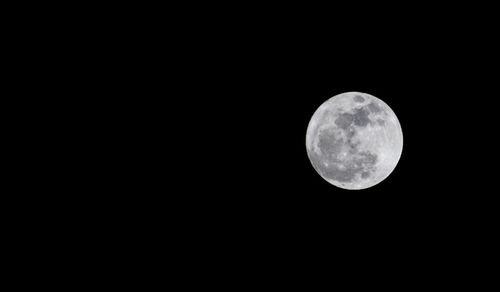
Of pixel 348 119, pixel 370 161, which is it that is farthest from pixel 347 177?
pixel 348 119

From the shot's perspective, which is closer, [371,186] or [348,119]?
[348,119]

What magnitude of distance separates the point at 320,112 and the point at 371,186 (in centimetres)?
140

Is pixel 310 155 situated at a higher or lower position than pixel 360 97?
lower

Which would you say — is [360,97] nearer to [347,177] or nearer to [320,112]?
[320,112]

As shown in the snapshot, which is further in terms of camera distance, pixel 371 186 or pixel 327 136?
pixel 371 186

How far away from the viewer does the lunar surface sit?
6.02 metres

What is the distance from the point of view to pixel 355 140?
598cm

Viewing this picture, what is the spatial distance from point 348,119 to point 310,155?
85cm

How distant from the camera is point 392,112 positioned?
6414 millimetres

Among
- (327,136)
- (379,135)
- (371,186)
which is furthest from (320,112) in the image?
(371,186)

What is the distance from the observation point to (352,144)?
5988 millimetres

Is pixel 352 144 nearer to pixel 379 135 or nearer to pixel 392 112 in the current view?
pixel 379 135

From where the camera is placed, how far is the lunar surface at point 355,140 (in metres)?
6.02

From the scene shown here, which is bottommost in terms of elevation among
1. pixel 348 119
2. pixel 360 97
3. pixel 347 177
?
pixel 347 177
